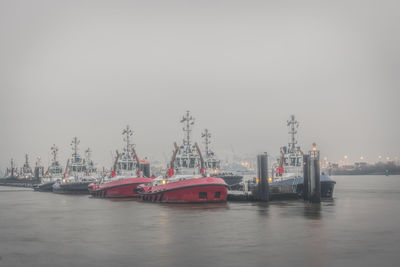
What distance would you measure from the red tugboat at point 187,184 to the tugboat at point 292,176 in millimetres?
11329

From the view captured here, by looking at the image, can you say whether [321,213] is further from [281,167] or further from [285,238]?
[281,167]

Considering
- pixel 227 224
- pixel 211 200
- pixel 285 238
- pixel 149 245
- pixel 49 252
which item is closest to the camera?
pixel 49 252

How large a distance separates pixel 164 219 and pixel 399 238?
18.4 m

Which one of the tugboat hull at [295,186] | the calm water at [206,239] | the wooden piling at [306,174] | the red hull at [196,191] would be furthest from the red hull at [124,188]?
the calm water at [206,239]

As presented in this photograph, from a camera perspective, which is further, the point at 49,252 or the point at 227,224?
the point at 227,224

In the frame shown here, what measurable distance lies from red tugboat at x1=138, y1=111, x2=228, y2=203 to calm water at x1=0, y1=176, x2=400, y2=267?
767 cm

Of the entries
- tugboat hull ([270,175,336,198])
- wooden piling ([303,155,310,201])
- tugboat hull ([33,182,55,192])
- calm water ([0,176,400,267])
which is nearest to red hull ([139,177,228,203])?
calm water ([0,176,400,267])

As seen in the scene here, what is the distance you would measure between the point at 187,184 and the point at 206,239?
24380mm

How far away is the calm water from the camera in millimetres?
21266

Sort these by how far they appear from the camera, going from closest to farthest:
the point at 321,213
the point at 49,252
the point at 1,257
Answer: the point at 1,257 < the point at 49,252 < the point at 321,213

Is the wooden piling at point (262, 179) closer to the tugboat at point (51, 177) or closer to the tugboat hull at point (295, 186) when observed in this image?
the tugboat hull at point (295, 186)

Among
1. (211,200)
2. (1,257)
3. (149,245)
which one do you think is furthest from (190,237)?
(211,200)

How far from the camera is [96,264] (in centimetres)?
2038

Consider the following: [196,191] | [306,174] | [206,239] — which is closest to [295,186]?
[306,174]
